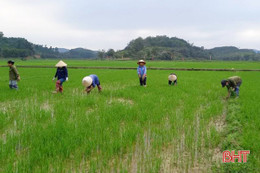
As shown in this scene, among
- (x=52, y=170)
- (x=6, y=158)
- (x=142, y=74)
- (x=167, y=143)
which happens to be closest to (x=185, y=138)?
(x=167, y=143)

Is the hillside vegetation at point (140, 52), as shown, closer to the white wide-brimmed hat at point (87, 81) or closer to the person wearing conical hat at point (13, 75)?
the person wearing conical hat at point (13, 75)

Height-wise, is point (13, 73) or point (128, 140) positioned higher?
point (13, 73)

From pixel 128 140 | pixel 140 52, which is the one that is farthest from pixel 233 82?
pixel 140 52

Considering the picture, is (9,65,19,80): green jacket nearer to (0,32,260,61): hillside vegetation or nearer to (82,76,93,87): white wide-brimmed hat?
(82,76,93,87): white wide-brimmed hat

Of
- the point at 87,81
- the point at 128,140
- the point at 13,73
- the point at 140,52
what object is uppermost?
the point at 140,52

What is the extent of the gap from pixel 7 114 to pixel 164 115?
312 centimetres

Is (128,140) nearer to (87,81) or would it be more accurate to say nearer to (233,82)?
(87,81)

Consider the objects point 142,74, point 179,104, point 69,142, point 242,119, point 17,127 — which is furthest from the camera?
point 142,74

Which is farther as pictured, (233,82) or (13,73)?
(13,73)

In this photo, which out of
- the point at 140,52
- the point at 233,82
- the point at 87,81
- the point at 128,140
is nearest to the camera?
the point at 128,140

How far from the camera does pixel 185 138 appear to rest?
2.56 metres

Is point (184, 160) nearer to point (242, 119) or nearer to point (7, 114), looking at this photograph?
point (242, 119)

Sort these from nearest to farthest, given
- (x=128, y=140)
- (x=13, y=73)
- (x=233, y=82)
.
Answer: (x=128, y=140), (x=233, y=82), (x=13, y=73)

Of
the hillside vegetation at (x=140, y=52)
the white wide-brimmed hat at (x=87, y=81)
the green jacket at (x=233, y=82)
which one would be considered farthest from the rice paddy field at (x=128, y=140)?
the hillside vegetation at (x=140, y=52)
